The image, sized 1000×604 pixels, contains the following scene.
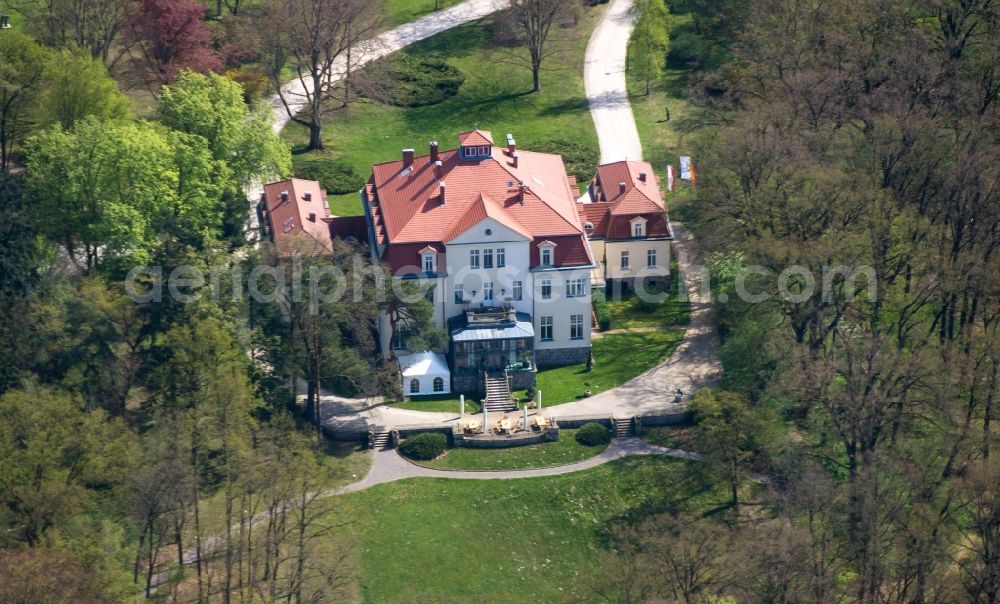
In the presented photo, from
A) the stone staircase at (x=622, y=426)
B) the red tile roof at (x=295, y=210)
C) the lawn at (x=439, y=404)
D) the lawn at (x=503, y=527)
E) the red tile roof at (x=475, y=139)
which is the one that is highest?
the red tile roof at (x=475, y=139)

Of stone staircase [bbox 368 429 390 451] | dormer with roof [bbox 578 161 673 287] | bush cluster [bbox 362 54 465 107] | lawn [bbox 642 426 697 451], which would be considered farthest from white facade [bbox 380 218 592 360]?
bush cluster [bbox 362 54 465 107]

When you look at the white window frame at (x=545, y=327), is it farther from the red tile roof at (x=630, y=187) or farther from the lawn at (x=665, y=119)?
the lawn at (x=665, y=119)

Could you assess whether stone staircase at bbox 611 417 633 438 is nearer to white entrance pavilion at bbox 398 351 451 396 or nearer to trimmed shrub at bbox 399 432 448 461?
trimmed shrub at bbox 399 432 448 461

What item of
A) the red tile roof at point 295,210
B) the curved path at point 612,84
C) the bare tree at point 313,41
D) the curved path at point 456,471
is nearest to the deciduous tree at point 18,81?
the red tile roof at point 295,210

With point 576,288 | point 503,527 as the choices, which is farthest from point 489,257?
point 503,527

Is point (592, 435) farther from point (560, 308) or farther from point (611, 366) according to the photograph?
point (560, 308)

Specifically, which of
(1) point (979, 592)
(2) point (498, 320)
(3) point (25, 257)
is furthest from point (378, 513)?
(1) point (979, 592)
